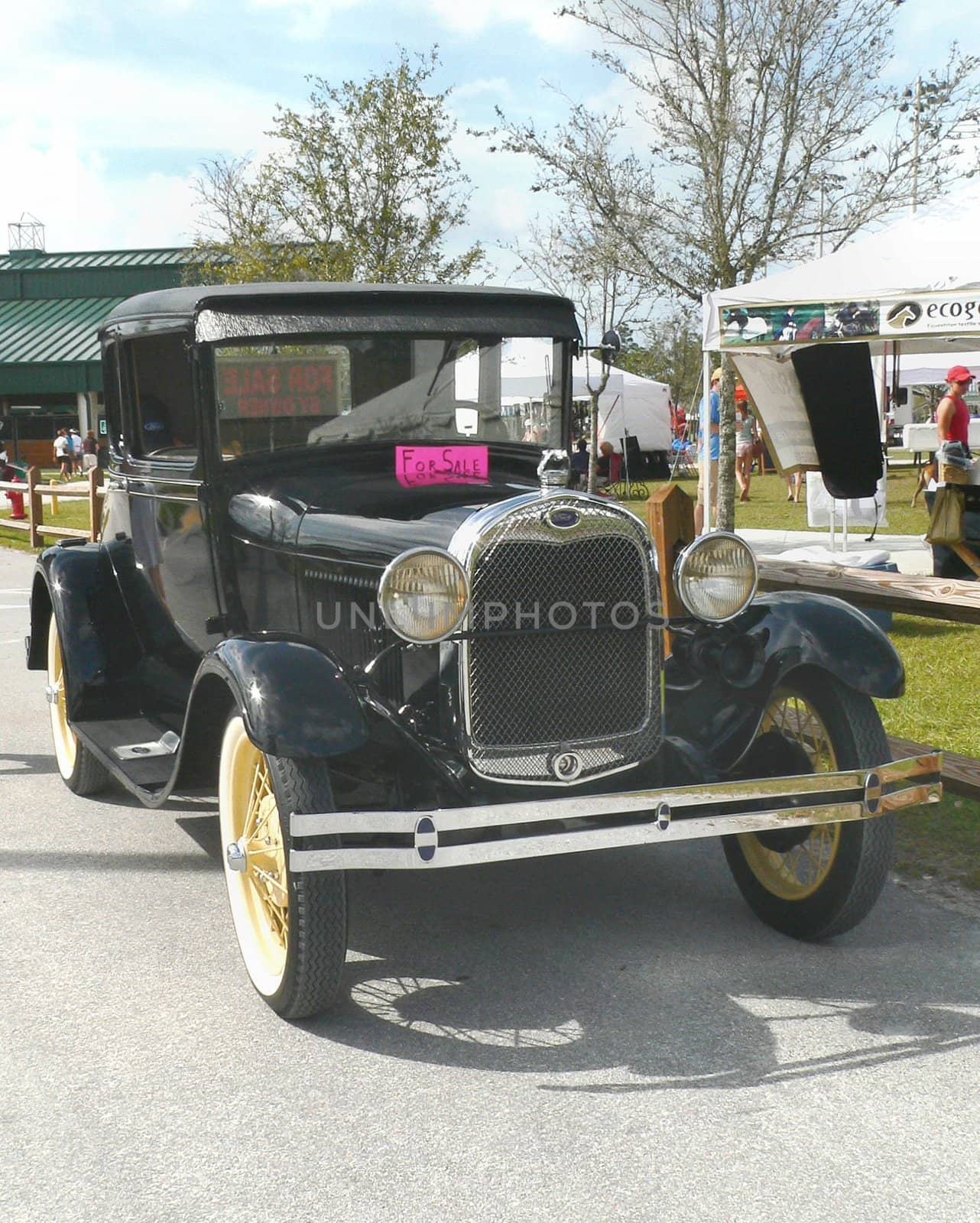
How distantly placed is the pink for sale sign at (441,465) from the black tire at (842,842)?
4.25 ft

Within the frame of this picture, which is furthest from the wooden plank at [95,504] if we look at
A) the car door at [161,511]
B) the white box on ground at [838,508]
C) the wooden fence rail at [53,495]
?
the white box on ground at [838,508]

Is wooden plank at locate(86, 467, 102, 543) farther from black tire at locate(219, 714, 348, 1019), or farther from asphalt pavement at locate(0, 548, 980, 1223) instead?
black tire at locate(219, 714, 348, 1019)

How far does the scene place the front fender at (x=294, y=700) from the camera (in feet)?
10.3

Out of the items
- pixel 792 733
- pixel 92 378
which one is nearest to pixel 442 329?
pixel 792 733

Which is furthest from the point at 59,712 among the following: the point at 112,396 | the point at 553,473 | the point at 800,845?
the point at 800,845

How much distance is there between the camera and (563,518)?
135 inches

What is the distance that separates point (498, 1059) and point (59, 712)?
3.36 m

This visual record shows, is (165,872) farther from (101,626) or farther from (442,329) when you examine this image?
(442,329)

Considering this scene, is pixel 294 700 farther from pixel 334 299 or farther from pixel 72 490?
pixel 72 490

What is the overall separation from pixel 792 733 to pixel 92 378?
4148cm

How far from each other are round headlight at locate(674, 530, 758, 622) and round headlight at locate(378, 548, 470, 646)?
720 millimetres

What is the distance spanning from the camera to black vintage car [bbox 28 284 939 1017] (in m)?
3.23

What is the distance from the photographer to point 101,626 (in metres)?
5.16

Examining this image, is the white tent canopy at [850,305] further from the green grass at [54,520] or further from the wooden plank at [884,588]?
the green grass at [54,520]
